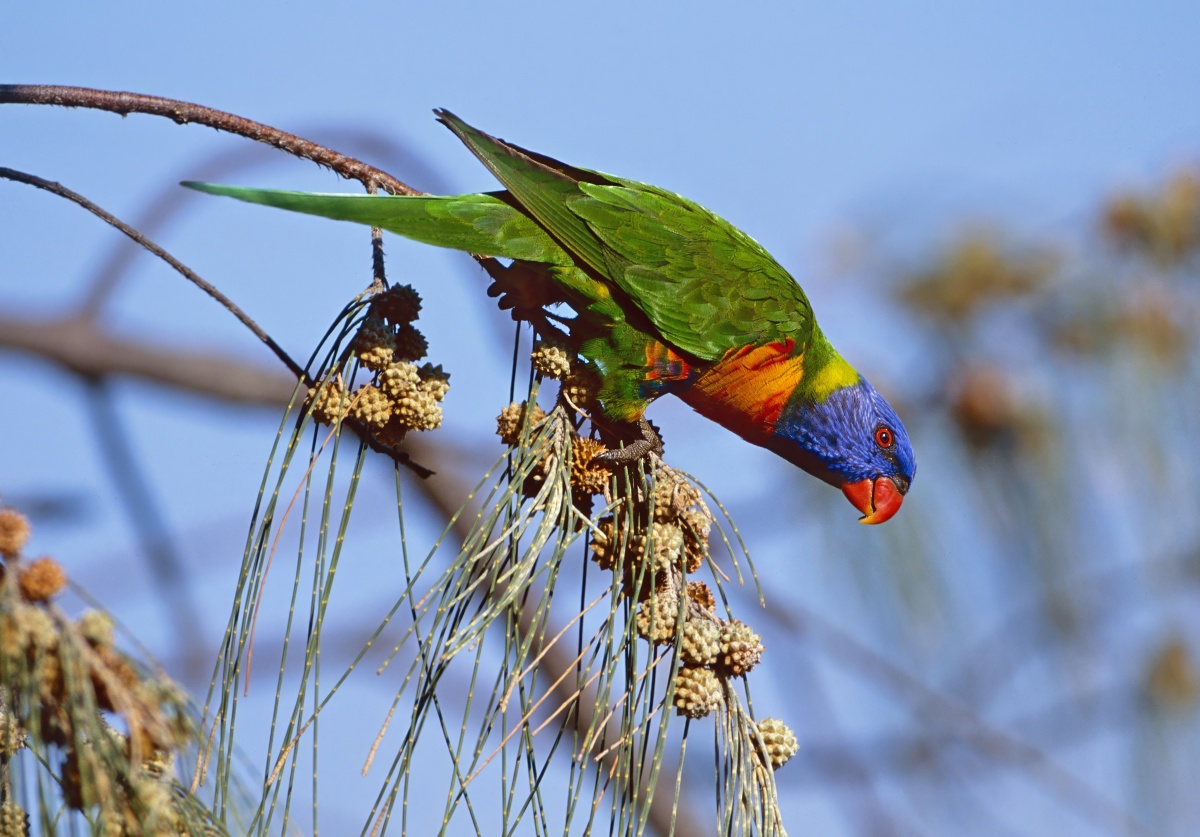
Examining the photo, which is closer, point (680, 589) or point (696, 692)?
point (696, 692)

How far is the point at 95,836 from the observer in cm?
88

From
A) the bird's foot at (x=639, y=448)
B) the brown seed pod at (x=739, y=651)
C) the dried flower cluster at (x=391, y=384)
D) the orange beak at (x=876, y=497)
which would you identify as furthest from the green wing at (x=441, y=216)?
the orange beak at (x=876, y=497)

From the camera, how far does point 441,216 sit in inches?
77.7

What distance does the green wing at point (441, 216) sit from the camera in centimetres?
174

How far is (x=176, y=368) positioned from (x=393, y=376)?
1.94 m

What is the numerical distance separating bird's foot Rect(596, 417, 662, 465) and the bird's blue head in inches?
26.8

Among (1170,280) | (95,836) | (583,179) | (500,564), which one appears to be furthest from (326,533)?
(1170,280)

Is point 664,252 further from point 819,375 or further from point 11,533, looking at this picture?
point 11,533

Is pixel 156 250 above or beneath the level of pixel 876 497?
beneath

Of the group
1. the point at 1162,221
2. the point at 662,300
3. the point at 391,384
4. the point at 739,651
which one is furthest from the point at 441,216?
the point at 1162,221

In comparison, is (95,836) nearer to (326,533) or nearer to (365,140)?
(326,533)

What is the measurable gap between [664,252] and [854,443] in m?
0.72

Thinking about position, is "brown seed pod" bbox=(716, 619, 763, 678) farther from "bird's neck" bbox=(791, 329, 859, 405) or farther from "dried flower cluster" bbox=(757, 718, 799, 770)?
"bird's neck" bbox=(791, 329, 859, 405)

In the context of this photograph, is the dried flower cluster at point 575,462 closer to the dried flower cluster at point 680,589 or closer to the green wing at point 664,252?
the dried flower cluster at point 680,589
